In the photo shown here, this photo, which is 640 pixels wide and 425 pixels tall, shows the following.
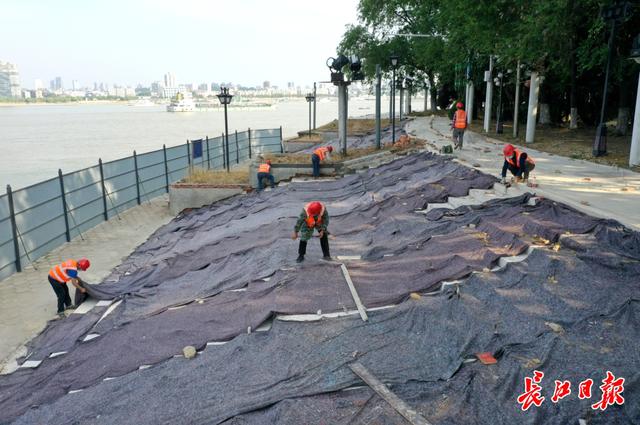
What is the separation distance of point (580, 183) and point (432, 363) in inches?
363

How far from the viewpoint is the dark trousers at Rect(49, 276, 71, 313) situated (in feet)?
32.1

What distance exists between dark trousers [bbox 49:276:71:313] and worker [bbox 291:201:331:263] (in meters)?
4.50

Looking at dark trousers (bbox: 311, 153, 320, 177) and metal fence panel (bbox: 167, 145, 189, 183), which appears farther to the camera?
metal fence panel (bbox: 167, 145, 189, 183)

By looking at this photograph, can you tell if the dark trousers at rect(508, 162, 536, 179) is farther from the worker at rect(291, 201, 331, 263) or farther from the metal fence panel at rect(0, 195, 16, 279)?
the metal fence panel at rect(0, 195, 16, 279)

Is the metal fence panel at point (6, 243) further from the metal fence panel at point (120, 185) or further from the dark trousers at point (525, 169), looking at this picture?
the dark trousers at point (525, 169)

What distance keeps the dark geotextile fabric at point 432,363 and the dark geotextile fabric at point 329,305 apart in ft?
0.08

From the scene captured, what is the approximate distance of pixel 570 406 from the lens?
452 cm

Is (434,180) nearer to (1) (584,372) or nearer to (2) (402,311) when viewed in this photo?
(2) (402,311)

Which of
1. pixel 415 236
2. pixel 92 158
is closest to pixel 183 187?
pixel 415 236

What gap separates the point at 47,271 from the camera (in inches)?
520

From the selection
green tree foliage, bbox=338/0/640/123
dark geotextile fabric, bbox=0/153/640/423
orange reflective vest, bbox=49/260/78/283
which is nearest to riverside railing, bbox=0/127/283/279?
dark geotextile fabric, bbox=0/153/640/423

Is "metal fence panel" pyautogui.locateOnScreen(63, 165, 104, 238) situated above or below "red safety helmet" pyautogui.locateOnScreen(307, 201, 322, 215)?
below

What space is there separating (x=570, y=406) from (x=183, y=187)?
53.6ft

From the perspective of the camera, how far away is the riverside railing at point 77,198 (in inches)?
518
